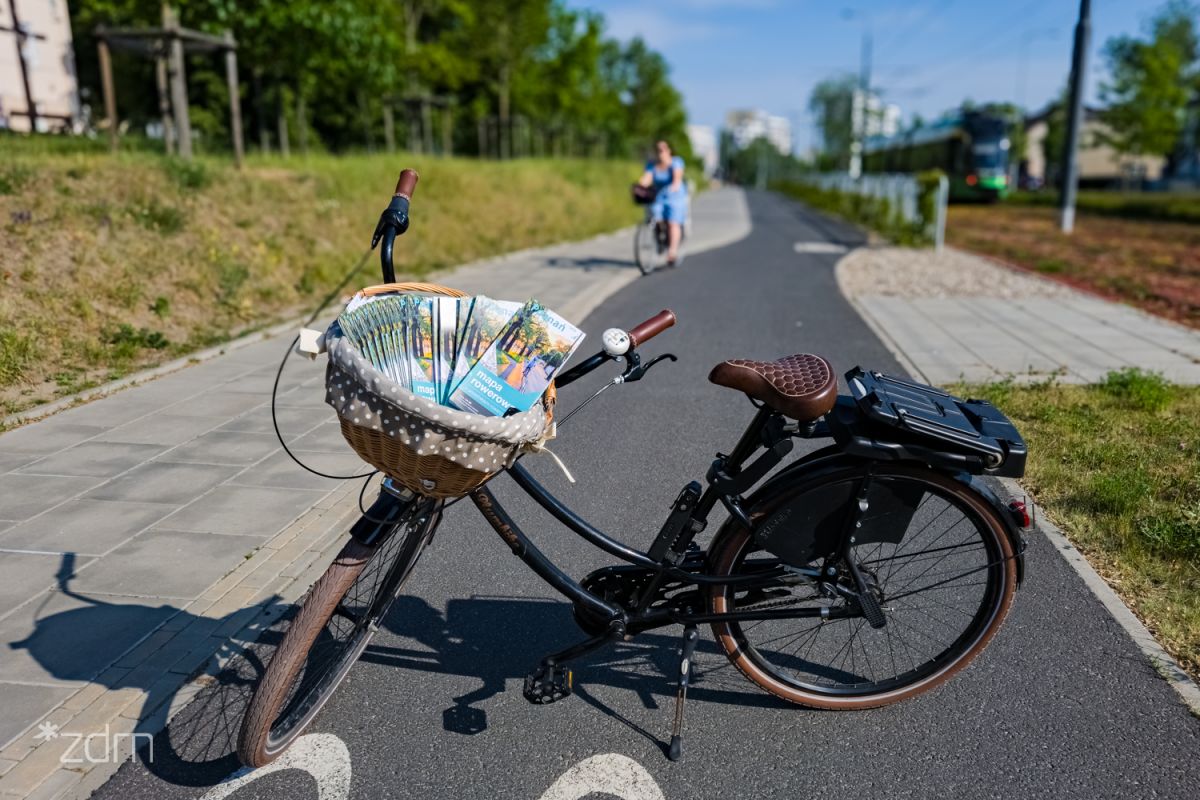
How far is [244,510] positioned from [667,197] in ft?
32.6

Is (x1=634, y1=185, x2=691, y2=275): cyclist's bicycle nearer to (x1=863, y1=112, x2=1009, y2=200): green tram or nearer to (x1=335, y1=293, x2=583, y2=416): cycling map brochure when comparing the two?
(x1=335, y1=293, x2=583, y2=416): cycling map brochure

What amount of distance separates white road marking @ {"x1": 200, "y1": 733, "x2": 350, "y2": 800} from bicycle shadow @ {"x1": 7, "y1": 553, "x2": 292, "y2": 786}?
0.21 ft

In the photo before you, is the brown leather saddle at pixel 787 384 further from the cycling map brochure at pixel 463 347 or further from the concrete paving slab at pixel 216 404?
the concrete paving slab at pixel 216 404

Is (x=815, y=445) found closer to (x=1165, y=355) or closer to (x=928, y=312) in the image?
(x=1165, y=355)

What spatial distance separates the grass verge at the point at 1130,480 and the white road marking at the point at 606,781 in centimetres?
201

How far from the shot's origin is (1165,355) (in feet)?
27.1

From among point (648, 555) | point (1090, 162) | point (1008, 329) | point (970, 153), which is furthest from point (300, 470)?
point (1090, 162)

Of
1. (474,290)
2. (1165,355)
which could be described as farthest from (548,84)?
(1165,355)

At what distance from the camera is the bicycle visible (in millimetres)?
2629

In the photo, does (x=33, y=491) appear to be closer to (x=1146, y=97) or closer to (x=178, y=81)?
(x=178, y=81)

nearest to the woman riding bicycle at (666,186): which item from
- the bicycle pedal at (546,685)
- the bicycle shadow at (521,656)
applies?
the bicycle shadow at (521,656)

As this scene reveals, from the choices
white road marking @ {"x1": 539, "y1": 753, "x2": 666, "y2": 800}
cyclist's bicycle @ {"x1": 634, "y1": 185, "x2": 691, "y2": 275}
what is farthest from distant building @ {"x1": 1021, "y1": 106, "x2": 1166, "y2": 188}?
white road marking @ {"x1": 539, "y1": 753, "x2": 666, "y2": 800}

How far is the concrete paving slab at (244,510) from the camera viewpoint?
4.29m

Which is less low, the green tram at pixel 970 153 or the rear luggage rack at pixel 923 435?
the green tram at pixel 970 153
